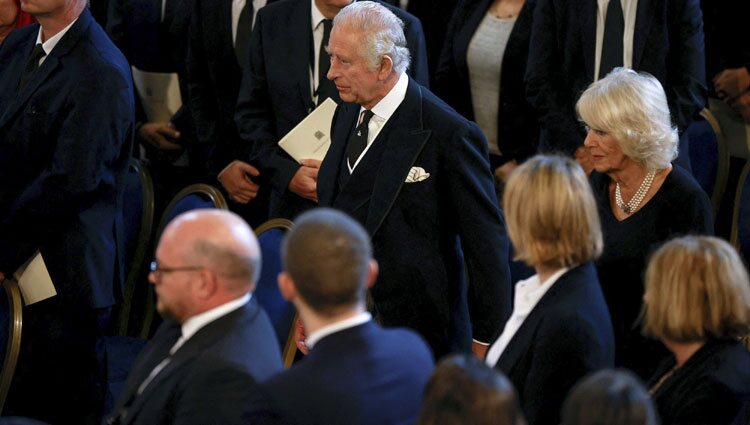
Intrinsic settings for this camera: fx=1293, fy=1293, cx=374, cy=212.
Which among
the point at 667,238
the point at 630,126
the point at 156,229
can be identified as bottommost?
the point at 156,229

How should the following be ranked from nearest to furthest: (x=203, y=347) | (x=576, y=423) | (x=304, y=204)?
1. (x=576, y=423)
2. (x=203, y=347)
3. (x=304, y=204)

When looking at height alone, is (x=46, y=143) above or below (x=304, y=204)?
above

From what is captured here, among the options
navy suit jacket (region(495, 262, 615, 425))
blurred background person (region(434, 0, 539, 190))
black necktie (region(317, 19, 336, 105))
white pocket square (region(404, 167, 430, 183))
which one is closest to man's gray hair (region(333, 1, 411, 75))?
white pocket square (region(404, 167, 430, 183))

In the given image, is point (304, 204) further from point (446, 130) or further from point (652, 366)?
point (652, 366)

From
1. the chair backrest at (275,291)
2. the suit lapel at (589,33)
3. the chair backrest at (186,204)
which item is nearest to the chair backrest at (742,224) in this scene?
the suit lapel at (589,33)

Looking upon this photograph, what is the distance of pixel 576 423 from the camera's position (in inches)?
80.4

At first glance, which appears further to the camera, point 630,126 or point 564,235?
point 630,126

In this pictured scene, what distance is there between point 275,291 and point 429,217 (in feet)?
1.70

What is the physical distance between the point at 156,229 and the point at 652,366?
6.51 feet

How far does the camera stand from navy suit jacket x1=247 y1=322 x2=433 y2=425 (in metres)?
2.40

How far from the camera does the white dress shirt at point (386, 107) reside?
374 cm

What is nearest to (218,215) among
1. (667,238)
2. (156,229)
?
(667,238)

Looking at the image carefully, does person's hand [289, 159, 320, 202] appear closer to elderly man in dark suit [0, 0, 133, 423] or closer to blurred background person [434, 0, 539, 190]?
elderly man in dark suit [0, 0, 133, 423]

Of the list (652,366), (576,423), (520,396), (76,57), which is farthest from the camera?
(76,57)
